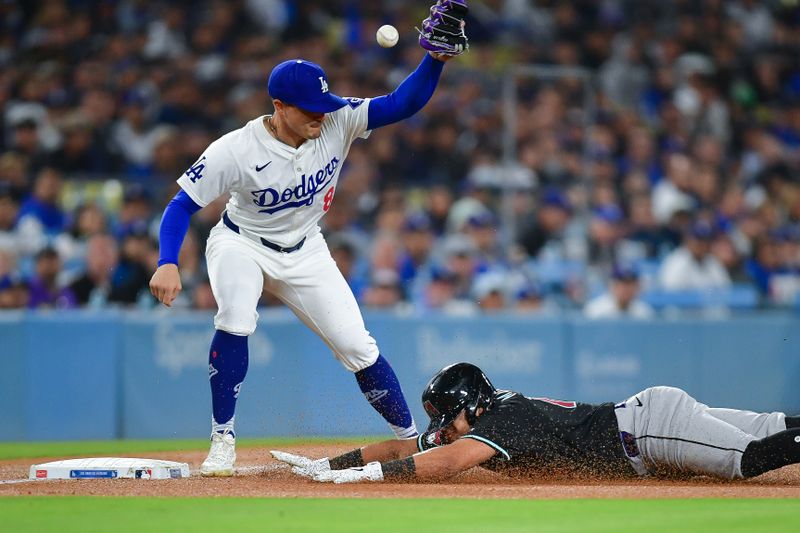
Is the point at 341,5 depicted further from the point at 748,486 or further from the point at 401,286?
the point at 748,486

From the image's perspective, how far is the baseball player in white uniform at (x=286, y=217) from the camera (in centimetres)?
619

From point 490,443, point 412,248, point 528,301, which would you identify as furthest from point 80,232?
point 490,443

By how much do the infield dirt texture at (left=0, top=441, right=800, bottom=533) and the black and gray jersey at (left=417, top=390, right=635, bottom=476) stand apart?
0.39ft

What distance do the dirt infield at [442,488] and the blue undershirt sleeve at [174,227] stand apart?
1131 mm

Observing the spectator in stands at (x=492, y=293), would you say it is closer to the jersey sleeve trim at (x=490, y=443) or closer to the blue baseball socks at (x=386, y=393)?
the blue baseball socks at (x=386, y=393)

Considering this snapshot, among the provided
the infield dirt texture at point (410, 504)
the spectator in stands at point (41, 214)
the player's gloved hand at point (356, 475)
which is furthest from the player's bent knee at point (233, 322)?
the spectator in stands at point (41, 214)

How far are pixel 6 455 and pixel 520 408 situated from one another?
435cm

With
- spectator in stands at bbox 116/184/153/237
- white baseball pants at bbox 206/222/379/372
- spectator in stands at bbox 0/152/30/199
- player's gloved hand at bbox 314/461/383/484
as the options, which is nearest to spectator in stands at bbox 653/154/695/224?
spectator in stands at bbox 116/184/153/237

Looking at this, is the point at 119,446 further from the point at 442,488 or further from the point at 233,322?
the point at 442,488

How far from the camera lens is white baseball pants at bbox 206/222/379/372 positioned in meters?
6.23

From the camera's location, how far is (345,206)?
11234mm

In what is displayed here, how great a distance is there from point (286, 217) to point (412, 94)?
94 cm

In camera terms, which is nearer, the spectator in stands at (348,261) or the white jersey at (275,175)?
the white jersey at (275,175)

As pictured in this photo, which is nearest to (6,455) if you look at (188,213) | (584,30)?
(188,213)
